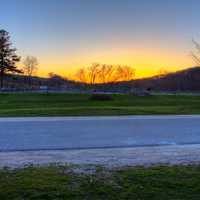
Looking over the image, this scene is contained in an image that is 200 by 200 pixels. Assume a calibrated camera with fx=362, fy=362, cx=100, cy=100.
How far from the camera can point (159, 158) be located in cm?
745

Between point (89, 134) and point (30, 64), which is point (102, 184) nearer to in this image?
point (89, 134)

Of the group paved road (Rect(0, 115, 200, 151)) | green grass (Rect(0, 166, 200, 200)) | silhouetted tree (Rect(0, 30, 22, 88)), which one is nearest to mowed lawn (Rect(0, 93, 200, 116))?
paved road (Rect(0, 115, 200, 151))

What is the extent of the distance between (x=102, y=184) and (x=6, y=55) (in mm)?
63692

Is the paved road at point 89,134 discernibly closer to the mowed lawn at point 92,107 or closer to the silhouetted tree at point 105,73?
the mowed lawn at point 92,107

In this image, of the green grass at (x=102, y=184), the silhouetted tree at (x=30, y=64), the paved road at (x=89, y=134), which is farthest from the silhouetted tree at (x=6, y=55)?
the green grass at (x=102, y=184)

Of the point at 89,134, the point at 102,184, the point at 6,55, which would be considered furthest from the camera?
the point at 6,55

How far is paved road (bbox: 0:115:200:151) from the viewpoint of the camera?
9615 millimetres

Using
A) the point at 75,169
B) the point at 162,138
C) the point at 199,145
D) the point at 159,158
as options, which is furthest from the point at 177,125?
the point at 75,169

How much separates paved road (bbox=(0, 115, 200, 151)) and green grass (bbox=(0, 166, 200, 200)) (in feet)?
10.9

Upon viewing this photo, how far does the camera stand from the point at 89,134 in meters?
11.5

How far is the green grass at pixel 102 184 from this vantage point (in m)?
4.73

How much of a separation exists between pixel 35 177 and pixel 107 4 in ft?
60.8

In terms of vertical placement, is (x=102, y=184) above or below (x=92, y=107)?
below

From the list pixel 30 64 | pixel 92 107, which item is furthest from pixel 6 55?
pixel 92 107
